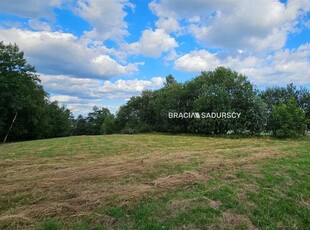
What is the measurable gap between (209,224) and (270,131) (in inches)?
984

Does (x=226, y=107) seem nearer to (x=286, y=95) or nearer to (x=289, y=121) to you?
(x=289, y=121)

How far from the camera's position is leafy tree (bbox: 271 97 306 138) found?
77.2ft

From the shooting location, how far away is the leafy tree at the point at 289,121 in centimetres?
2353

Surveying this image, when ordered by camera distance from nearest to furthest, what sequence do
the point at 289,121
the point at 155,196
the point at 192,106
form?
the point at 155,196 → the point at 289,121 → the point at 192,106

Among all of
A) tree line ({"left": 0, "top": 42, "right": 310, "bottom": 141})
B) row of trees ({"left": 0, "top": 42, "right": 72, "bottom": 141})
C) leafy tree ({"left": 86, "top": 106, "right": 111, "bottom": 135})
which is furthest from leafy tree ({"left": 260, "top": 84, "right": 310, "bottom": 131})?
leafy tree ({"left": 86, "top": 106, "right": 111, "bottom": 135})

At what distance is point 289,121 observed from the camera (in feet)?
77.8

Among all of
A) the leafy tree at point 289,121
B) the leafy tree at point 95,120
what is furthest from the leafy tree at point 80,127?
the leafy tree at point 289,121

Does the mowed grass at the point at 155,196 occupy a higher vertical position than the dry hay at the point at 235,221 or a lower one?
higher

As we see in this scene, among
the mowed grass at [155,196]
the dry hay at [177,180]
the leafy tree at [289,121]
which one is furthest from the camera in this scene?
the leafy tree at [289,121]

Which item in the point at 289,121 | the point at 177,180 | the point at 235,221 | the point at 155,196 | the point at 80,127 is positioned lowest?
the point at 235,221

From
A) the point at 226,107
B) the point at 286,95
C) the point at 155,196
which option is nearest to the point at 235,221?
the point at 155,196

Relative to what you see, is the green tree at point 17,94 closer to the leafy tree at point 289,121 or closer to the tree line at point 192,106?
the tree line at point 192,106

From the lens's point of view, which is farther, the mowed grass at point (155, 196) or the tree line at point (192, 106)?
the tree line at point (192, 106)

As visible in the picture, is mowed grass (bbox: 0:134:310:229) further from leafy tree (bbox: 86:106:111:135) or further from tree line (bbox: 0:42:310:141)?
leafy tree (bbox: 86:106:111:135)
